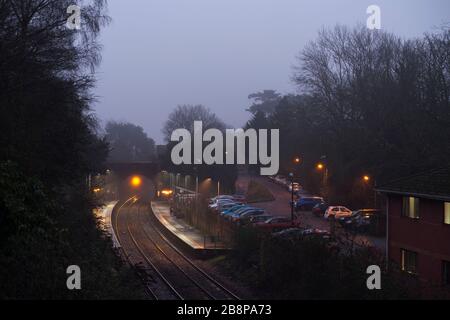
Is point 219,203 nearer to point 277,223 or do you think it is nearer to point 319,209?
point 319,209

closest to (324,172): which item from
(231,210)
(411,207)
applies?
(231,210)

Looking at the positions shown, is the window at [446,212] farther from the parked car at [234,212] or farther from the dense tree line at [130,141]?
the dense tree line at [130,141]

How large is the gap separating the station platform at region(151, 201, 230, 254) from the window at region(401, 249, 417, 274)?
30.2 ft

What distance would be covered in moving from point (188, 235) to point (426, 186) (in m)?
17.2

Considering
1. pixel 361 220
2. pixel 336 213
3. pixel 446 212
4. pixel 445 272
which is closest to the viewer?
pixel 445 272

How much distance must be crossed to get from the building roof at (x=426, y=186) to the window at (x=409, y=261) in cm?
214

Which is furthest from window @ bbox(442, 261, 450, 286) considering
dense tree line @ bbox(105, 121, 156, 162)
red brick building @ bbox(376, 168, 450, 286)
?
dense tree line @ bbox(105, 121, 156, 162)
